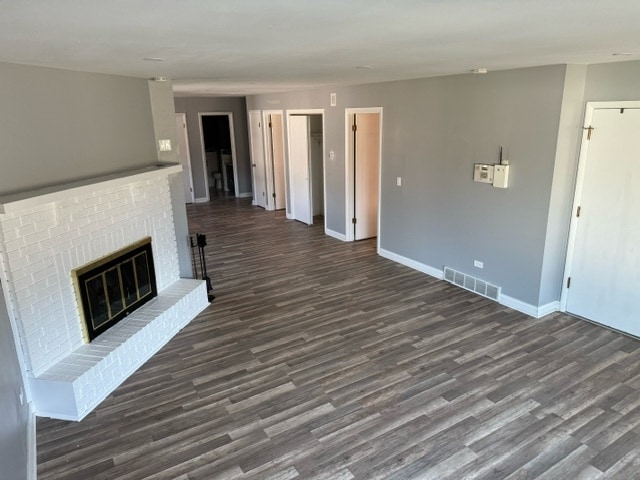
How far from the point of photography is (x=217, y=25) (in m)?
1.84

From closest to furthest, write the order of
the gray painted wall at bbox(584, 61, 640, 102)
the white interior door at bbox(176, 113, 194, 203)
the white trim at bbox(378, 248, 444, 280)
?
the gray painted wall at bbox(584, 61, 640, 102) → the white trim at bbox(378, 248, 444, 280) → the white interior door at bbox(176, 113, 194, 203)

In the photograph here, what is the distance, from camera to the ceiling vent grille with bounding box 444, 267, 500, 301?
4.92 meters

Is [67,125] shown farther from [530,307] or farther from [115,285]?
[530,307]

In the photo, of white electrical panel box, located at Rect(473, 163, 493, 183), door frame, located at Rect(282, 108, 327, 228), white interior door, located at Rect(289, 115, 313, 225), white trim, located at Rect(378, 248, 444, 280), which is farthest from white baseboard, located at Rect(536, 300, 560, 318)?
white interior door, located at Rect(289, 115, 313, 225)

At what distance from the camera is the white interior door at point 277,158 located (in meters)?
8.97

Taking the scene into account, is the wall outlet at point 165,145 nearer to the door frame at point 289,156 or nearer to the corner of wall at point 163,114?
the corner of wall at point 163,114

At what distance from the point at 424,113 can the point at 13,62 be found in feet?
13.5

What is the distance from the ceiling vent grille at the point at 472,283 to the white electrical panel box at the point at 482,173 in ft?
3.75

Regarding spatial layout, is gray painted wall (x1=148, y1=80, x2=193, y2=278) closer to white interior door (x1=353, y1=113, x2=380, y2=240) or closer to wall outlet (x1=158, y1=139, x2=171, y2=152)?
wall outlet (x1=158, y1=139, x2=171, y2=152)

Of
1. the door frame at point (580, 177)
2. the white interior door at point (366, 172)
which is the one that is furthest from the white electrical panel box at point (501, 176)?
the white interior door at point (366, 172)

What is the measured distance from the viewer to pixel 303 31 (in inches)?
79.6

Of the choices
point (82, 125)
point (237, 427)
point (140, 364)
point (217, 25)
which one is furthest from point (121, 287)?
point (217, 25)

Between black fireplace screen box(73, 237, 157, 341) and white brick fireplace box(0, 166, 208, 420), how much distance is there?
0.06 meters

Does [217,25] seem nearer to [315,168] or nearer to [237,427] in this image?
[237,427]
